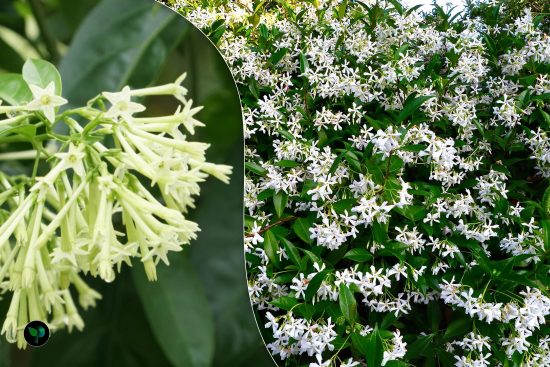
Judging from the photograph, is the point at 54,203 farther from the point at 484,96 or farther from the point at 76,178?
the point at 484,96

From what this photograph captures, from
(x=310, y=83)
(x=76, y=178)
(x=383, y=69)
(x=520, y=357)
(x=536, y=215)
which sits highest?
(x=76, y=178)

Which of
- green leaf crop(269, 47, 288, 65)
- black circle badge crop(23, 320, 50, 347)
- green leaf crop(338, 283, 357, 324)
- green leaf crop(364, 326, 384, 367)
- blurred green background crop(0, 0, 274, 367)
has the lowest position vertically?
green leaf crop(364, 326, 384, 367)

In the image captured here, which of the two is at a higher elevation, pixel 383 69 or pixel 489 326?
pixel 383 69

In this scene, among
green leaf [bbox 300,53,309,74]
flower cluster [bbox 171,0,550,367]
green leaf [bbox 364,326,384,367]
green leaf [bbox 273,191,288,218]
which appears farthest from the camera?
green leaf [bbox 300,53,309,74]

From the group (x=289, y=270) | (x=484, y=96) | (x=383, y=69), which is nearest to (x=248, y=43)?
(x=383, y=69)

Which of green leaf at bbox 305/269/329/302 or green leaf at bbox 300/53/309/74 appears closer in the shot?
green leaf at bbox 305/269/329/302

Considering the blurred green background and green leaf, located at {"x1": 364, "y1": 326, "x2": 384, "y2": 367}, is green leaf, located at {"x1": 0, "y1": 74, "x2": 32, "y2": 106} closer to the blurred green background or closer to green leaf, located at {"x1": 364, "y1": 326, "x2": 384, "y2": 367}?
the blurred green background

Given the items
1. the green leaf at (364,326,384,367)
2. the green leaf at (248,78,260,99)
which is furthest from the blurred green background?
A: the green leaf at (248,78,260,99)
